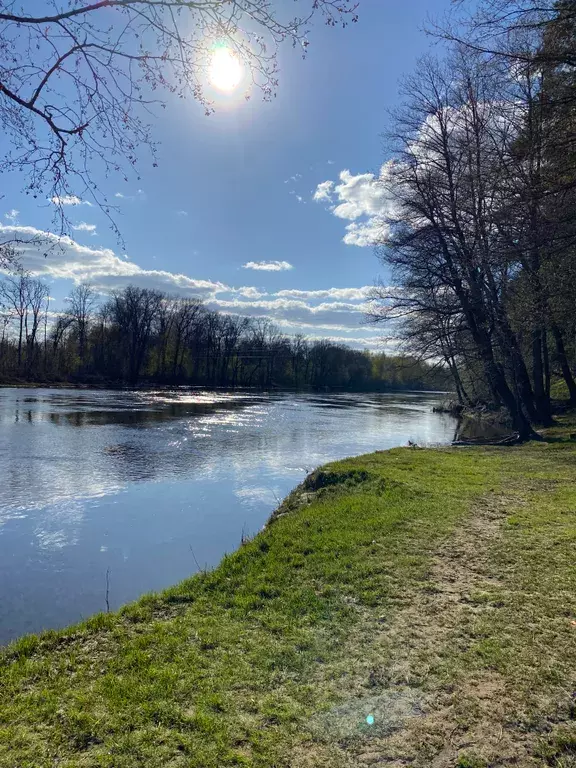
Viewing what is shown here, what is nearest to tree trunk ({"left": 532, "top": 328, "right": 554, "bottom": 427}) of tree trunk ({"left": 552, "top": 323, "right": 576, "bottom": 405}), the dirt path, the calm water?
tree trunk ({"left": 552, "top": 323, "right": 576, "bottom": 405})

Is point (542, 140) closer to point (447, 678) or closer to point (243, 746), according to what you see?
point (447, 678)

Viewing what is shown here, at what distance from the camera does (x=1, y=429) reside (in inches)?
754

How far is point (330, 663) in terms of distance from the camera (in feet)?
11.5

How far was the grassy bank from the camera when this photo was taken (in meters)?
2.64

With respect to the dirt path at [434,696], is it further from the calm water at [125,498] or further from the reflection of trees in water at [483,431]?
the reflection of trees in water at [483,431]

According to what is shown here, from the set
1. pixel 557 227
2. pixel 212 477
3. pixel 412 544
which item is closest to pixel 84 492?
pixel 212 477

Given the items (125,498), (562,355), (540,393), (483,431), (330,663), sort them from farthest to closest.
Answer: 1. (483,431)
2. (540,393)
3. (562,355)
4. (125,498)
5. (330,663)

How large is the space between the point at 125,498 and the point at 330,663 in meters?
7.64

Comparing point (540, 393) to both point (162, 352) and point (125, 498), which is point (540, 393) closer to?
point (125, 498)

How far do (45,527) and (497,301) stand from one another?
13.7 meters

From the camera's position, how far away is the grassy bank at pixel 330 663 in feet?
8.68

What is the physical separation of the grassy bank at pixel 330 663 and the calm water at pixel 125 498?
151 centimetres

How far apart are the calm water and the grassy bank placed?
1.51 metres

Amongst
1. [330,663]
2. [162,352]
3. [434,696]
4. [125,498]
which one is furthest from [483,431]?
[162,352]
